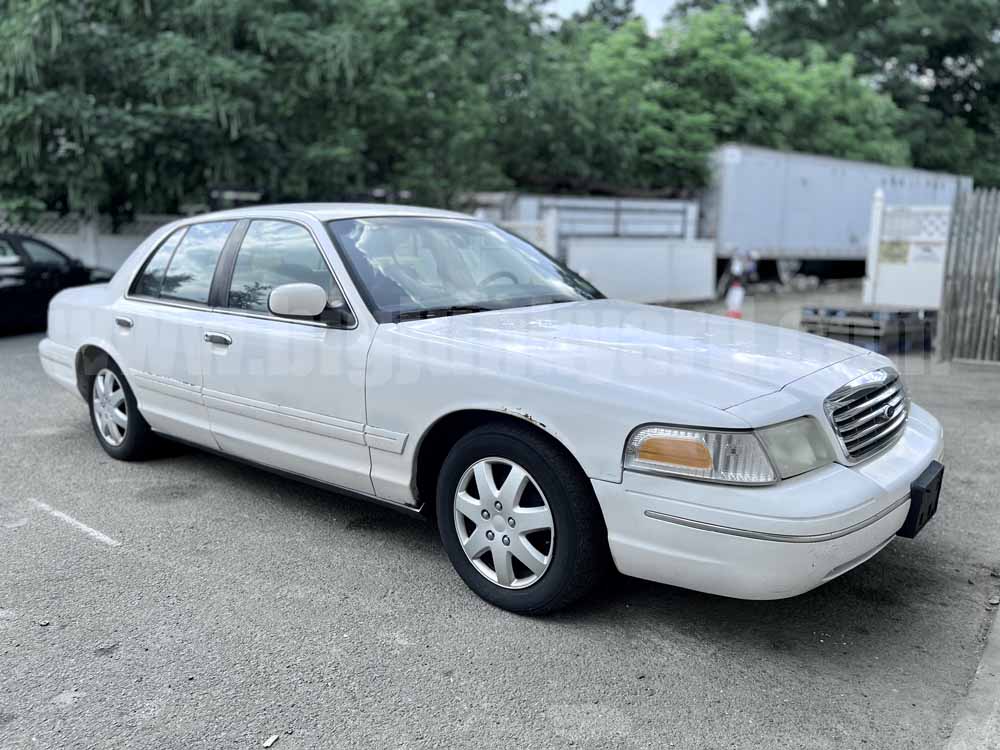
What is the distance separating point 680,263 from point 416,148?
5.30 meters

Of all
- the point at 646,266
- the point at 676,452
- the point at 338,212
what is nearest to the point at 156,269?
the point at 338,212

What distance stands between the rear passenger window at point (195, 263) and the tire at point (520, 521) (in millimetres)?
1952

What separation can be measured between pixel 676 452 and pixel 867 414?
2.94 feet

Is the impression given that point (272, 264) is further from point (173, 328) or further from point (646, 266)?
point (646, 266)

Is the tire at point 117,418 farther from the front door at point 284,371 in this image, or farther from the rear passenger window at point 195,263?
the front door at point 284,371

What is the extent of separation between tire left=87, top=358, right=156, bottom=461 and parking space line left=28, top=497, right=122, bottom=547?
67 cm

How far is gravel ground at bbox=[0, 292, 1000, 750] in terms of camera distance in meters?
2.66

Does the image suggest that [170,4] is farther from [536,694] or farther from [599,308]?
[536,694]

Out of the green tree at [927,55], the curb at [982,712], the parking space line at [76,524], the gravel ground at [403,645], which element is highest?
the green tree at [927,55]

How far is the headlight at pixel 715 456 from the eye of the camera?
9.34 feet

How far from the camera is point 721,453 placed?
113 inches

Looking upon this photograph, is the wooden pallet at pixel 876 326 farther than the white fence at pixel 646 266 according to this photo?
No

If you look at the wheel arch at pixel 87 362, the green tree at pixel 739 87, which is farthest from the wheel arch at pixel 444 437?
the green tree at pixel 739 87

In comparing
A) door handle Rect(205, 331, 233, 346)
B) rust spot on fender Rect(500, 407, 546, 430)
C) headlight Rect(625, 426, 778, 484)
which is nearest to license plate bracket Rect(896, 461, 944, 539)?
headlight Rect(625, 426, 778, 484)
